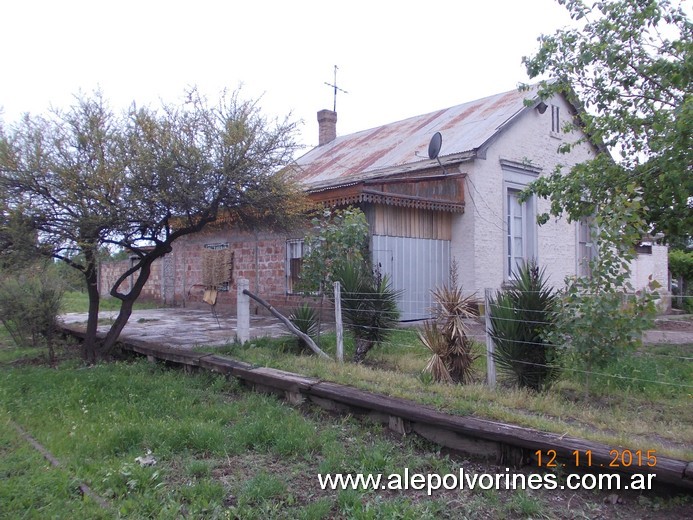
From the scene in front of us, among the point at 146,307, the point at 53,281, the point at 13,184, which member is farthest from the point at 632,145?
the point at 146,307

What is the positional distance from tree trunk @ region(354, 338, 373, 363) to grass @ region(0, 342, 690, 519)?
178 centimetres

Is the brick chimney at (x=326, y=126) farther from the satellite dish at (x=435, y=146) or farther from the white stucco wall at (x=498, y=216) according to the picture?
the satellite dish at (x=435, y=146)

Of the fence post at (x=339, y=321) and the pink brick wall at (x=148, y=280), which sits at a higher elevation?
the pink brick wall at (x=148, y=280)

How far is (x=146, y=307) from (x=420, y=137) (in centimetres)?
1092

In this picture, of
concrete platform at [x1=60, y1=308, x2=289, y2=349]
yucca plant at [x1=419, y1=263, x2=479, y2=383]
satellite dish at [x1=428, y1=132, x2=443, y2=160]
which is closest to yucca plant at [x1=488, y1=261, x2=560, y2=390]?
yucca plant at [x1=419, y1=263, x2=479, y2=383]

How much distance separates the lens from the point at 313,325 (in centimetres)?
946

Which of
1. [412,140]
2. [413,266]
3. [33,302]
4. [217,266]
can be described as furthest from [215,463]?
[412,140]

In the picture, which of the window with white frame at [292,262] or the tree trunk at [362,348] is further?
the window with white frame at [292,262]

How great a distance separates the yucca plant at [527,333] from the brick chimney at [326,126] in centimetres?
1803

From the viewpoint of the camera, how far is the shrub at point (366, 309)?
840 centimetres

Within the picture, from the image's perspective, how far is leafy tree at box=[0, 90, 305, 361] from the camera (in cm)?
816

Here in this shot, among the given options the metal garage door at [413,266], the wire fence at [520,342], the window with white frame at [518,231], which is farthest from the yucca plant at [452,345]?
the window with white frame at [518,231]

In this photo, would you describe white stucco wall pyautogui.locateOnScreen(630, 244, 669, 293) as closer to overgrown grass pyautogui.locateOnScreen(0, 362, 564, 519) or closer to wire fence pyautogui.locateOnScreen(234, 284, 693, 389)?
wire fence pyautogui.locateOnScreen(234, 284, 693, 389)

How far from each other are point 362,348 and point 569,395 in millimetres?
3143
